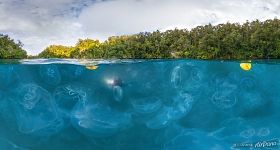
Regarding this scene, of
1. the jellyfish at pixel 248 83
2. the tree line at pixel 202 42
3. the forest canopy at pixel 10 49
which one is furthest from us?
the tree line at pixel 202 42

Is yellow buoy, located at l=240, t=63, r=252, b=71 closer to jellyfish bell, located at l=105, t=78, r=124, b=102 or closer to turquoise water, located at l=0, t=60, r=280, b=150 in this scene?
turquoise water, located at l=0, t=60, r=280, b=150

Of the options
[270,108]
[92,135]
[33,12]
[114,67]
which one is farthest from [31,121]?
[270,108]

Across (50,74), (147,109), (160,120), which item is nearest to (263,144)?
(160,120)

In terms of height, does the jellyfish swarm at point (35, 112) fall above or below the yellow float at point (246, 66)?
below

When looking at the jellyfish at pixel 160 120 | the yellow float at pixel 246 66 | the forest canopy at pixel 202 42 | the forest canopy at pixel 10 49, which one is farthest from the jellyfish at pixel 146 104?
the forest canopy at pixel 202 42

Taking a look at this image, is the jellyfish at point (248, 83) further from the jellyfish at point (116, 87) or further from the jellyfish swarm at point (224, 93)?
the jellyfish at point (116, 87)

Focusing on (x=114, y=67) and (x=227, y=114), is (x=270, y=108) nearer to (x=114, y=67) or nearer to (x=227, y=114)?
(x=227, y=114)
